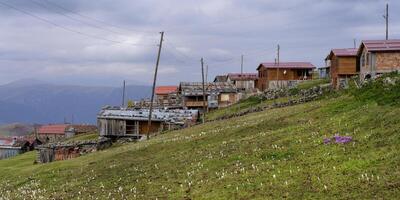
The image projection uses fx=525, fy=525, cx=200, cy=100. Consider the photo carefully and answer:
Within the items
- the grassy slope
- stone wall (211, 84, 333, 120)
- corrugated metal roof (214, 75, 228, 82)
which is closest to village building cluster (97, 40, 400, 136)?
corrugated metal roof (214, 75, 228, 82)

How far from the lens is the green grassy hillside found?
20906 millimetres

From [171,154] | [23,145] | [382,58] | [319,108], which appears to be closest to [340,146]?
[171,154]

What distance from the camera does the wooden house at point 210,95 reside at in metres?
118

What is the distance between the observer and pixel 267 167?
84.8 feet

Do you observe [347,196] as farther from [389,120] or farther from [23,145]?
[23,145]

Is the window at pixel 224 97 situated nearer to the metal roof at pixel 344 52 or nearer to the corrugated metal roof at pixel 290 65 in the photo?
the corrugated metal roof at pixel 290 65

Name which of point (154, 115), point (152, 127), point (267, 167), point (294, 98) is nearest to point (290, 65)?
point (154, 115)

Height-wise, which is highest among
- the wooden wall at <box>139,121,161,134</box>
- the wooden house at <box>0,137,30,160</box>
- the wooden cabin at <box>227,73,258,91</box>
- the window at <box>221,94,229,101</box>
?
the wooden cabin at <box>227,73,258,91</box>

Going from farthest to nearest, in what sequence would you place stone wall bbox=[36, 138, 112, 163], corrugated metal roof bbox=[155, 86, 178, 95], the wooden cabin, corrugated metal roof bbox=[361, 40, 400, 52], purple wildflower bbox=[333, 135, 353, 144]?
1. corrugated metal roof bbox=[155, 86, 178, 95]
2. the wooden cabin
3. stone wall bbox=[36, 138, 112, 163]
4. corrugated metal roof bbox=[361, 40, 400, 52]
5. purple wildflower bbox=[333, 135, 353, 144]

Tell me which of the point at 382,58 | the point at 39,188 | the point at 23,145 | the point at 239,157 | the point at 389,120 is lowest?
the point at 23,145

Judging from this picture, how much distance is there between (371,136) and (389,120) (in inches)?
121

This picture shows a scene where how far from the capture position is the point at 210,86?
5005 inches

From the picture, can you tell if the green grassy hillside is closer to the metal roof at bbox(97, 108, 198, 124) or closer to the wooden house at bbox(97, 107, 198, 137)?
the metal roof at bbox(97, 108, 198, 124)

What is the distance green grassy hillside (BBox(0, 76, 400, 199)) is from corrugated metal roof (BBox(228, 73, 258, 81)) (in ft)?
318
